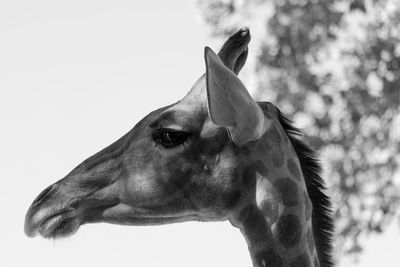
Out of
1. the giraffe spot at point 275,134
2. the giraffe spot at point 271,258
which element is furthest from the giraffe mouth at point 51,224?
the giraffe spot at point 275,134

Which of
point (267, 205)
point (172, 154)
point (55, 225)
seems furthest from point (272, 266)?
point (55, 225)

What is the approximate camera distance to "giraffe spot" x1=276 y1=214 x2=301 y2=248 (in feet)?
17.4

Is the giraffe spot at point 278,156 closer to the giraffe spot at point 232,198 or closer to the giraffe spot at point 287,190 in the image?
the giraffe spot at point 287,190

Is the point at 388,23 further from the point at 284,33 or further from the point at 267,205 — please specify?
the point at 267,205

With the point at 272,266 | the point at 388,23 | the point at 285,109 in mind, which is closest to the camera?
the point at 272,266

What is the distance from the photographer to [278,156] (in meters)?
5.50

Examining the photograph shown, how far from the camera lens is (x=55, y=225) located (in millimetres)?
5426

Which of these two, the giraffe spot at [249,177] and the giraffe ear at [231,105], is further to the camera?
the giraffe spot at [249,177]

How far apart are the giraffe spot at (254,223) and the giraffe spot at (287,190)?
0.52 feet

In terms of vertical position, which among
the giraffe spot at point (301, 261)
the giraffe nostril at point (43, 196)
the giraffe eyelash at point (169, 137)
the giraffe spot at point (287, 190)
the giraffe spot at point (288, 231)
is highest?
the giraffe eyelash at point (169, 137)

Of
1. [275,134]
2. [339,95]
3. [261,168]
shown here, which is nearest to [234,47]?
[275,134]

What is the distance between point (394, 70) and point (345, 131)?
128 centimetres

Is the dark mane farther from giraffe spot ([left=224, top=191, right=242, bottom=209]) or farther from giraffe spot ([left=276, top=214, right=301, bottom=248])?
giraffe spot ([left=224, top=191, right=242, bottom=209])

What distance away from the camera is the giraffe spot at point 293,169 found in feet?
18.0
